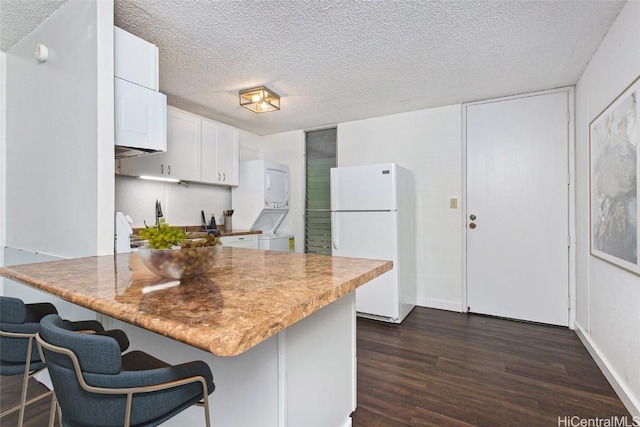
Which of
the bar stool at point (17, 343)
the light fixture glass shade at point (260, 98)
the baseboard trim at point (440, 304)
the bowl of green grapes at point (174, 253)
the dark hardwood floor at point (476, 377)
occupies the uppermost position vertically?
the light fixture glass shade at point (260, 98)

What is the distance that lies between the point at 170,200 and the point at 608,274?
13.6 feet

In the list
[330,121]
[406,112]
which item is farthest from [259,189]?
[406,112]

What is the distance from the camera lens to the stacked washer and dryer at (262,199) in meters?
4.23

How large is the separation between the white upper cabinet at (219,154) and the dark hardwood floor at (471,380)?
8.25ft

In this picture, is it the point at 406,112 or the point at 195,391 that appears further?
the point at 406,112

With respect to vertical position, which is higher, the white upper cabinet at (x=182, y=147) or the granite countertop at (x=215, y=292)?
the white upper cabinet at (x=182, y=147)

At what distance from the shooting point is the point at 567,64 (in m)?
2.61

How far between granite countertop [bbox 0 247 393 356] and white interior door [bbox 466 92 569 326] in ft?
8.44

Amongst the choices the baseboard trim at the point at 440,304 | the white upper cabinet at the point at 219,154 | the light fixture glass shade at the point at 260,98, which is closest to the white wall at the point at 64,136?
the light fixture glass shade at the point at 260,98

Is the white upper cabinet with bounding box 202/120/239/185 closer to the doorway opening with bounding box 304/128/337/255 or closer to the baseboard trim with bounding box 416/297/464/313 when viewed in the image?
the doorway opening with bounding box 304/128/337/255

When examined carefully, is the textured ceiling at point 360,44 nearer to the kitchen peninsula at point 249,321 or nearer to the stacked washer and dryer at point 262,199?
the stacked washer and dryer at point 262,199

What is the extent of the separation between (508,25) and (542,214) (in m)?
1.94

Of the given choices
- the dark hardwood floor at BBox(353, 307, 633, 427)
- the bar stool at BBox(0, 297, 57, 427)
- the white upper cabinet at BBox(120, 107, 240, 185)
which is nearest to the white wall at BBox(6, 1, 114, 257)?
the bar stool at BBox(0, 297, 57, 427)

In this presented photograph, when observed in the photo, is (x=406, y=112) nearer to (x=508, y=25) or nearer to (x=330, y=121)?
(x=330, y=121)
